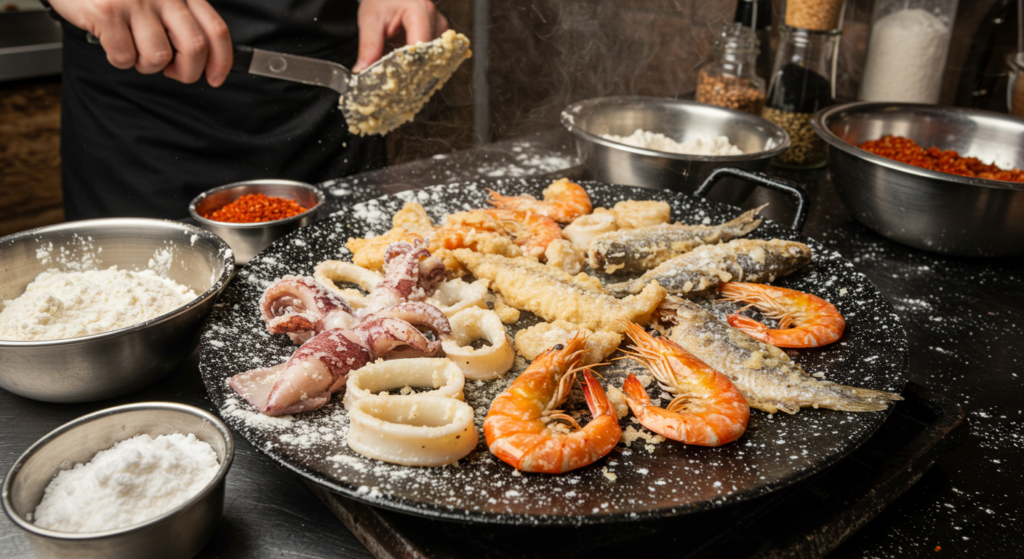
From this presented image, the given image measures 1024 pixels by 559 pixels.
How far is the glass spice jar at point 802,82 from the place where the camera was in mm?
3754

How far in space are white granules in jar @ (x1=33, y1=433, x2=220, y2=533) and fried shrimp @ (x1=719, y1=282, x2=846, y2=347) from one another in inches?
61.6

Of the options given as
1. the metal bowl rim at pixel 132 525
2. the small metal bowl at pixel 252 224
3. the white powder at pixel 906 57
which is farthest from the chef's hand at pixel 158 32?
the white powder at pixel 906 57

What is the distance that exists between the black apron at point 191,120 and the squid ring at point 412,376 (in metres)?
2.38

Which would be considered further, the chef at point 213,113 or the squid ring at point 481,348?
the chef at point 213,113

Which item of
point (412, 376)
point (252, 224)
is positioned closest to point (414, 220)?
point (252, 224)

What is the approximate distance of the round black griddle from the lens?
1.29m

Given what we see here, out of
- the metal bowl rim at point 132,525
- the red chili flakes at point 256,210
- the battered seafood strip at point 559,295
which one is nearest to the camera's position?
the metal bowl rim at point 132,525

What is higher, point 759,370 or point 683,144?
point 683,144

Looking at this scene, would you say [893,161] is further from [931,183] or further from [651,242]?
[651,242]

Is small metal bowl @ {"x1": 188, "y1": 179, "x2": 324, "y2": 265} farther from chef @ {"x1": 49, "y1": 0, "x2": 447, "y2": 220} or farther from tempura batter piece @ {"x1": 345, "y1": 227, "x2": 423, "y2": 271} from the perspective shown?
chef @ {"x1": 49, "y1": 0, "x2": 447, "y2": 220}

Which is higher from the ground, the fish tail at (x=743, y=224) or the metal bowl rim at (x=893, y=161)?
the metal bowl rim at (x=893, y=161)

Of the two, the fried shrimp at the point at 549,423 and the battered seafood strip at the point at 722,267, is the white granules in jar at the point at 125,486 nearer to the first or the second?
the fried shrimp at the point at 549,423

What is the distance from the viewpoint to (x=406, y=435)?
1373mm

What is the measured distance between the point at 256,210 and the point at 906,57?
4.25m
